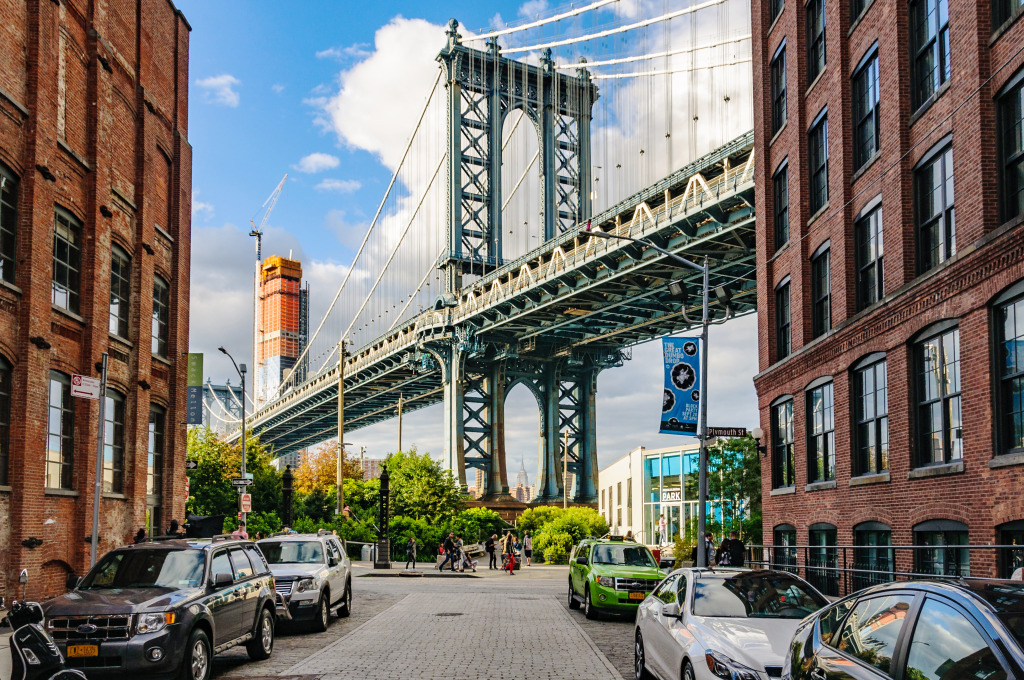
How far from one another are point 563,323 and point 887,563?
4240cm

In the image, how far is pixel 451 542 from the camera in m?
41.4

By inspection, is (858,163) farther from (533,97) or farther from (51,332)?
(533,97)

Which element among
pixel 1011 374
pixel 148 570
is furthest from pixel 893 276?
pixel 148 570

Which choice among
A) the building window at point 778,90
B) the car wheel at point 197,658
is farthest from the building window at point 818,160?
the car wheel at point 197,658

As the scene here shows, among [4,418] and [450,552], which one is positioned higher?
[4,418]

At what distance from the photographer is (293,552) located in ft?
61.6

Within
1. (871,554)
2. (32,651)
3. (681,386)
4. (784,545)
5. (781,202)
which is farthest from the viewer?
(781,202)

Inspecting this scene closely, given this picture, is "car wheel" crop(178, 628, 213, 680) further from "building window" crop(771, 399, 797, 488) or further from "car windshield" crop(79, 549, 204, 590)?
"building window" crop(771, 399, 797, 488)

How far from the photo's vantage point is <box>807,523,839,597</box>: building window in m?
22.3

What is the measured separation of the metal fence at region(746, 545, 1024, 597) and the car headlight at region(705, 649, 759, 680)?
4.54 m

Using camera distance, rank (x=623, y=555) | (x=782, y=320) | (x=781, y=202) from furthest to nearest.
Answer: (x=781, y=202) → (x=782, y=320) → (x=623, y=555)

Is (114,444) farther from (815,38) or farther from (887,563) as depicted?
(815,38)

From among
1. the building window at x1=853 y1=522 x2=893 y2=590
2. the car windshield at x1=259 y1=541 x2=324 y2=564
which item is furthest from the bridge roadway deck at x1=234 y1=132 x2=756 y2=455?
the car windshield at x1=259 y1=541 x2=324 y2=564

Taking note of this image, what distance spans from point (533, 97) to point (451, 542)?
132ft
